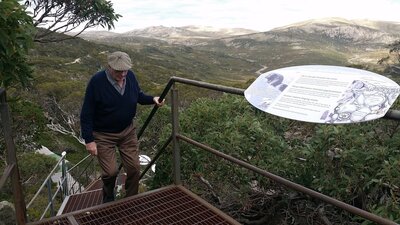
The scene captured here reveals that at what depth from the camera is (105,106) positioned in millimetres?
3184

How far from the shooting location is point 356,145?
10.1 ft

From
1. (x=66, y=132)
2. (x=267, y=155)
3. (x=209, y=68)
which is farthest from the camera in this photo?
(x=209, y=68)

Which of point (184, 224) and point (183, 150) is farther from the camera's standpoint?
point (183, 150)

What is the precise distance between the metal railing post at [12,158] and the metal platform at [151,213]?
20 centimetres

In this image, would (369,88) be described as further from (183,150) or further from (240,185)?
(183,150)

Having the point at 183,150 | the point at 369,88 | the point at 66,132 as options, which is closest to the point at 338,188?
the point at 369,88

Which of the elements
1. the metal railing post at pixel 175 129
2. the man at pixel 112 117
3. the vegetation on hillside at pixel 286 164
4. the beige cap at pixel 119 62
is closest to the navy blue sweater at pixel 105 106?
the man at pixel 112 117

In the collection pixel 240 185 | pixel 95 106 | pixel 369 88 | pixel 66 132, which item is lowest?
pixel 66 132

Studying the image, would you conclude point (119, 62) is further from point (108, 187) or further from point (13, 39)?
point (108, 187)

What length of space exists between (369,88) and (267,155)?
222 centimetres

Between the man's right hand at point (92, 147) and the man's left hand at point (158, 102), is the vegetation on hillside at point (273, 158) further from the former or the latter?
the man's left hand at point (158, 102)

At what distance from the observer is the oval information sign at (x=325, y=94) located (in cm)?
162

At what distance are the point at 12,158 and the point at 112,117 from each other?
34.8 inches

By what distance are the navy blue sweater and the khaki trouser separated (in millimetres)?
66
